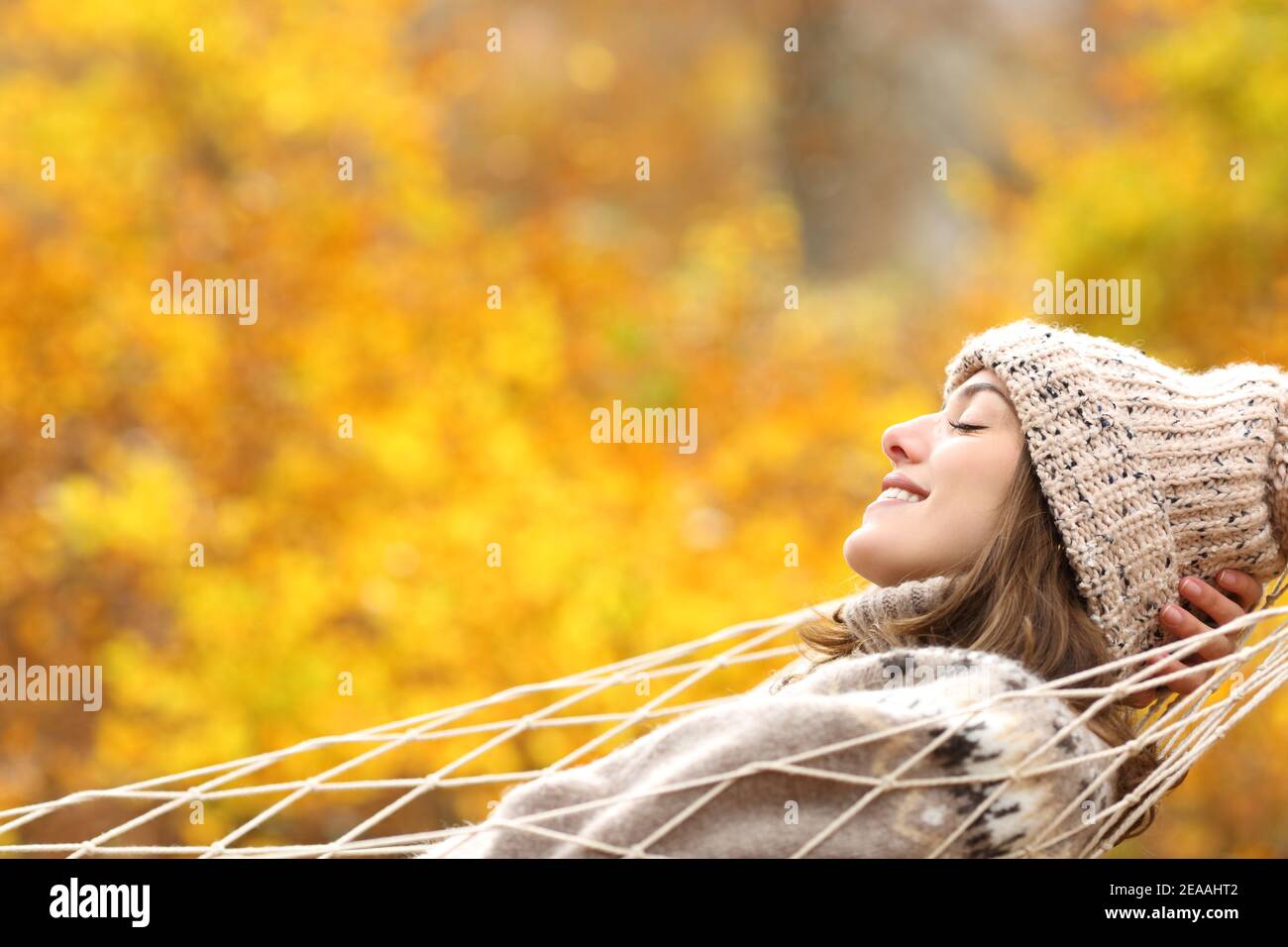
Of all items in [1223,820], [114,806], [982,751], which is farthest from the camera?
[114,806]

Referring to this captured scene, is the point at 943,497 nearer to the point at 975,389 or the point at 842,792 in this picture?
the point at 975,389

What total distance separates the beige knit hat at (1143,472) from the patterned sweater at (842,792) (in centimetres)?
21

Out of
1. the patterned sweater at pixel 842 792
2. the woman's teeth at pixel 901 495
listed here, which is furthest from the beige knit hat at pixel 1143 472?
the patterned sweater at pixel 842 792

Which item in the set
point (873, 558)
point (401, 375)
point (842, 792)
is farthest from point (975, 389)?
point (401, 375)

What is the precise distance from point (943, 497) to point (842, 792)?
33 centimetres

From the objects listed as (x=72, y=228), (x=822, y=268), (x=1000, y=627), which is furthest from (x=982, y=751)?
(x=822, y=268)

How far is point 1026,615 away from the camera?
119cm

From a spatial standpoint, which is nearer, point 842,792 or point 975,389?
point 842,792

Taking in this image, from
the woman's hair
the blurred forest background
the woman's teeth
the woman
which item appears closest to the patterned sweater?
the woman

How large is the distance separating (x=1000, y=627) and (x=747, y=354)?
268cm

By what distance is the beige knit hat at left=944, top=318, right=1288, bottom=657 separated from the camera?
1.20m

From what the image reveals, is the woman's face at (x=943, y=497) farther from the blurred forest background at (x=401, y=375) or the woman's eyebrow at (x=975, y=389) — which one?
the blurred forest background at (x=401, y=375)

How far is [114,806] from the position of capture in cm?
327

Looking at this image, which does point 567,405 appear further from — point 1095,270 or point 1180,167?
point 1180,167
